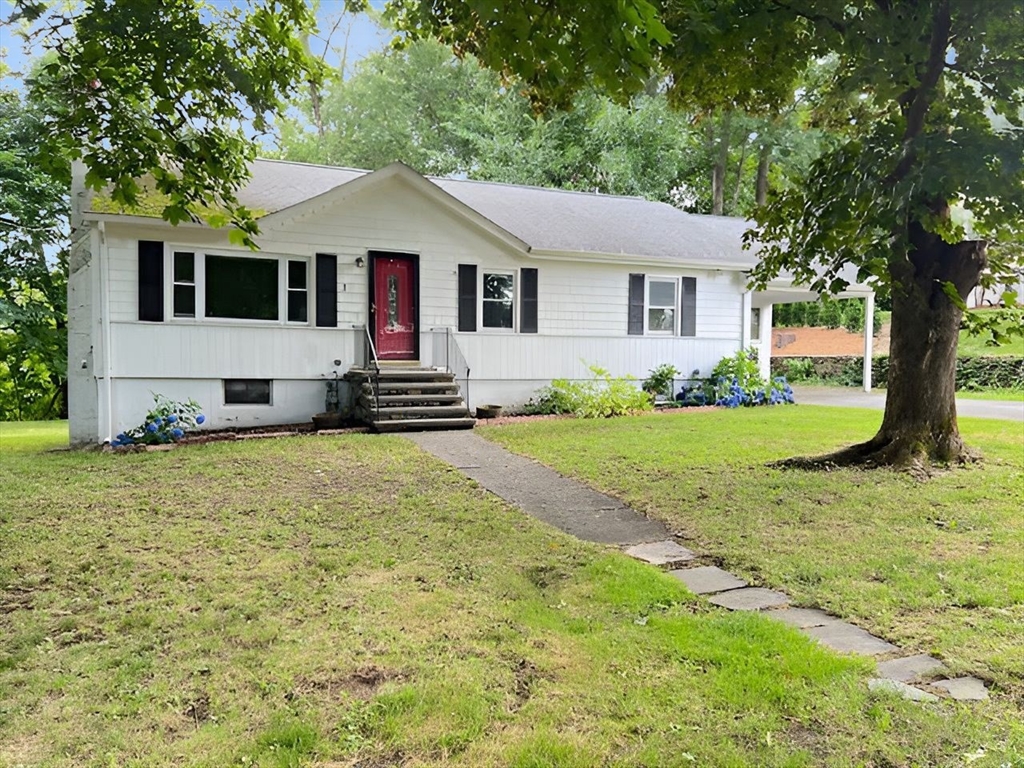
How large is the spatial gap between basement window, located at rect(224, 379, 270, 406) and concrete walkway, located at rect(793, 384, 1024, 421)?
12.3 m

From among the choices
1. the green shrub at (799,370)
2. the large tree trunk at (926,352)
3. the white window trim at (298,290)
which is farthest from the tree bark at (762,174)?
the large tree trunk at (926,352)

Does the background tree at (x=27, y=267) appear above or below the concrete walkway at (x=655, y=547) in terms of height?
above

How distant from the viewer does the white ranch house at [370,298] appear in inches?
451

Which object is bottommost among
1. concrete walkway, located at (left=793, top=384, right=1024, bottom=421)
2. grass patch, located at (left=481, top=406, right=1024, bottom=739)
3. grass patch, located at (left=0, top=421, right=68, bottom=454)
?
grass patch, located at (left=0, top=421, right=68, bottom=454)

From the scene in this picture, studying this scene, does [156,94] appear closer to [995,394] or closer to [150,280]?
[150,280]

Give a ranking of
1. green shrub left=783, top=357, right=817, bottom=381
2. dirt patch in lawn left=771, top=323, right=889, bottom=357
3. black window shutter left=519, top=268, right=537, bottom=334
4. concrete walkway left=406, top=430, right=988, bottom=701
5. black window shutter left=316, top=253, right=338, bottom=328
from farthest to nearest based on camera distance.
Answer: dirt patch in lawn left=771, top=323, right=889, bottom=357 → green shrub left=783, top=357, right=817, bottom=381 → black window shutter left=519, top=268, right=537, bottom=334 → black window shutter left=316, top=253, right=338, bottom=328 → concrete walkway left=406, top=430, right=988, bottom=701

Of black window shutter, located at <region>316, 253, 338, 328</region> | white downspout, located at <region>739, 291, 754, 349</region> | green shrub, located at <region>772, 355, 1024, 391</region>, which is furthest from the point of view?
green shrub, located at <region>772, 355, 1024, 391</region>

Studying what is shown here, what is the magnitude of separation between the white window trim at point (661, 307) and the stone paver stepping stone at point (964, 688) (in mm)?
12930

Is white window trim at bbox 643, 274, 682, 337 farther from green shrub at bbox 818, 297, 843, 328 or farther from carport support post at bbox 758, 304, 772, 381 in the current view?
green shrub at bbox 818, 297, 843, 328

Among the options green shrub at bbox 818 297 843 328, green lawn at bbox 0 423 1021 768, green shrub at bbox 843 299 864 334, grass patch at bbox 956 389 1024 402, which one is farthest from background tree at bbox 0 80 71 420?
green shrub at bbox 843 299 864 334

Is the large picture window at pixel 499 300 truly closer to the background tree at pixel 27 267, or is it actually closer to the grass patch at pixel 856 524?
the grass patch at pixel 856 524

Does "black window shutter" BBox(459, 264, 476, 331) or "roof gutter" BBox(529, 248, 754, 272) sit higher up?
"roof gutter" BBox(529, 248, 754, 272)

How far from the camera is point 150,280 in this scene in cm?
1158

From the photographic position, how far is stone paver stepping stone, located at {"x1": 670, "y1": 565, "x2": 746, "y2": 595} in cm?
456
